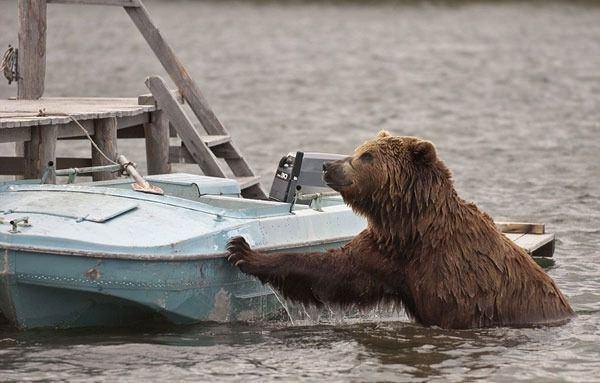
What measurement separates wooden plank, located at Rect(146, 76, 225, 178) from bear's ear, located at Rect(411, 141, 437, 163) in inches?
124

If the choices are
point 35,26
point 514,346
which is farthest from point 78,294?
point 35,26

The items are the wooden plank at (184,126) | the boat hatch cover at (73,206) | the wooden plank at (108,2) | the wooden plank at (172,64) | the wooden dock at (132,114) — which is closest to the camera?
the boat hatch cover at (73,206)

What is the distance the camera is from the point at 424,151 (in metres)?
9.39

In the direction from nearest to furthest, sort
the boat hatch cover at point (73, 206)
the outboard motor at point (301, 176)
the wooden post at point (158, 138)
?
the boat hatch cover at point (73, 206)
the outboard motor at point (301, 176)
the wooden post at point (158, 138)

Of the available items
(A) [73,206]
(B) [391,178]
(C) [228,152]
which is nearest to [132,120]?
(C) [228,152]

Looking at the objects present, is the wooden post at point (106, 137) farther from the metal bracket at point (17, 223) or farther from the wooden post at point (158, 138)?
the metal bracket at point (17, 223)

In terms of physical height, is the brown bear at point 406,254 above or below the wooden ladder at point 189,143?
below

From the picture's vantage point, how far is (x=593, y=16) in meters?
63.7

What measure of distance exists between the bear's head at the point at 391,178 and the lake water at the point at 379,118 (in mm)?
907

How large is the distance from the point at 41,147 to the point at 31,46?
1.80 meters

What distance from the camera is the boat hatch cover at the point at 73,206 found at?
30.2 feet

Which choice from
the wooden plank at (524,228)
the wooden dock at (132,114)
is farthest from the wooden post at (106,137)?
the wooden plank at (524,228)

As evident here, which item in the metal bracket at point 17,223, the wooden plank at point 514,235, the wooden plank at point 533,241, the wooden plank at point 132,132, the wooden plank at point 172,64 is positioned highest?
the wooden plank at point 172,64

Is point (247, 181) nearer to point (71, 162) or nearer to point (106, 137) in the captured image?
point (106, 137)
